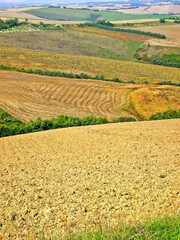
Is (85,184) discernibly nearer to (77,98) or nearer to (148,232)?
(148,232)

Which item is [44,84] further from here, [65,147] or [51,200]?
[51,200]

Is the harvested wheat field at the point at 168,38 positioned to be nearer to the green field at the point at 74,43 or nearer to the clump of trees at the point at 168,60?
the green field at the point at 74,43

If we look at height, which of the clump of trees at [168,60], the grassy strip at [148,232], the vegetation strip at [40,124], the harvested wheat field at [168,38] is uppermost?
the grassy strip at [148,232]

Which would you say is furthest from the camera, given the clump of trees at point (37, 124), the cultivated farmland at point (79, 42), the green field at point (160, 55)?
the cultivated farmland at point (79, 42)

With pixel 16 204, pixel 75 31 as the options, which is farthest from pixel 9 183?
pixel 75 31

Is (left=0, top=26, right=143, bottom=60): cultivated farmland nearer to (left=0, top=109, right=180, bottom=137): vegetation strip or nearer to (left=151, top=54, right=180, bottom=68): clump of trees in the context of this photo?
(left=151, top=54, right=180, bottom=68): clump of trees

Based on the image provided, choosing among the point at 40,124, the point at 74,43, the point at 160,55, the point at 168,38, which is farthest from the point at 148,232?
the point at 168,38

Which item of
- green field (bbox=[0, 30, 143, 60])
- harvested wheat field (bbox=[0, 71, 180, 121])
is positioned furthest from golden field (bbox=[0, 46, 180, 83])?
harvested wheat field (bbox=[0, 71, 180, 121])

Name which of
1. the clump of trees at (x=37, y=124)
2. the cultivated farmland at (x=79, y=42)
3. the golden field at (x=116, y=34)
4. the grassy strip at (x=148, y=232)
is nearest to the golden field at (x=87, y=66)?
the cultivated farmland at (x=79, y=42)
